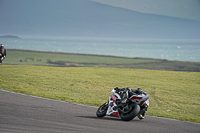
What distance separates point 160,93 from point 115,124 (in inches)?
461

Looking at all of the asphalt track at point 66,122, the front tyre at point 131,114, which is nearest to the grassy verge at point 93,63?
the asphalt track at point 66,122

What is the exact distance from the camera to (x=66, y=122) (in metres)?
8.88

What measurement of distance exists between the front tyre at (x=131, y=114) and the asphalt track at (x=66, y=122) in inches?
7.1

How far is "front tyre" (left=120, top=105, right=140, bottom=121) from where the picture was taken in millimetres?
9258

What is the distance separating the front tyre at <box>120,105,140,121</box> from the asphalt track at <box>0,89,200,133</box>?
0.59 ft

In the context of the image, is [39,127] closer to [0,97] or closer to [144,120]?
[144,120]

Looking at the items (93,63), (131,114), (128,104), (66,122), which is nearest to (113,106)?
(128,104)

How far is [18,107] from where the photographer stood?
1086cm

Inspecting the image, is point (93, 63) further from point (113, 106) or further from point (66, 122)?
point (66, 122)

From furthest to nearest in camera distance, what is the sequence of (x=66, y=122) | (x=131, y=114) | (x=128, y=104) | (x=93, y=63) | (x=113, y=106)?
(x=93, y=63), (x=113, y=106), (x=128, y=104), (x=131, y=114), (x=66, y=122)

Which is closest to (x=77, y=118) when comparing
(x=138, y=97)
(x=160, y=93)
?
(x=138, y=97)

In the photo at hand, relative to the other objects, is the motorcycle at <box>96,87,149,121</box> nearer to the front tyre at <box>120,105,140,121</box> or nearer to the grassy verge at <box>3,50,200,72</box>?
the front tyre at <box>120,105,140,121</box>

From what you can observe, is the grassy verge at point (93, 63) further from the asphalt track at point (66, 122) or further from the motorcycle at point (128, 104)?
the motorcycle at point (128, 104)

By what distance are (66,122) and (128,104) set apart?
233 centimetres
